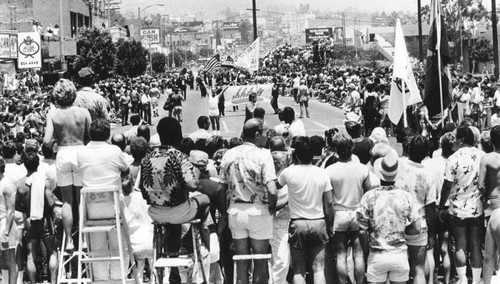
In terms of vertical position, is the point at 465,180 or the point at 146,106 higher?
the point at 146,106

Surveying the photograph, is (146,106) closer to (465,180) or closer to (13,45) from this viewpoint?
(13,45)

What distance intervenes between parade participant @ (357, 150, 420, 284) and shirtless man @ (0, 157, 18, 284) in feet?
13.4

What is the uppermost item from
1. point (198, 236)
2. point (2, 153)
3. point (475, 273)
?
point (2, 153)

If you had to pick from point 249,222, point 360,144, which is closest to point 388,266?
point 249,222

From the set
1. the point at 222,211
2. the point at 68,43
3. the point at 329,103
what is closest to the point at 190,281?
the point at 222,211

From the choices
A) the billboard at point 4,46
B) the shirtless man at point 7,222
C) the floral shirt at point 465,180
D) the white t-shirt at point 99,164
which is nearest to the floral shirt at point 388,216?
the floral shirt at point 465,180

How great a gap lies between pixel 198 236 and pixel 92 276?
1.41 meters

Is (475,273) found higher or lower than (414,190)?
lower

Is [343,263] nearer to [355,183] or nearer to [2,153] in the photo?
[355,183]

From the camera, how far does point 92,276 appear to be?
30.0 ft

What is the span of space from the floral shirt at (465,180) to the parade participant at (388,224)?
1.62 meters

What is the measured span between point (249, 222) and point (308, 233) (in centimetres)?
64

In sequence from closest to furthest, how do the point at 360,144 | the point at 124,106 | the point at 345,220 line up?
the point at 345,220 → the point at 360,144 → the point at 124,106

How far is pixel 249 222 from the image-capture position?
909 cm
